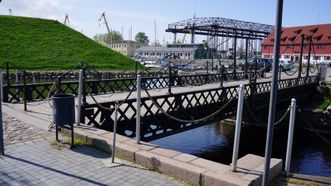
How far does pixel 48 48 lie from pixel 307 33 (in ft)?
181

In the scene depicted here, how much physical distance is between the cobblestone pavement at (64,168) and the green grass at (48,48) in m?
38.2

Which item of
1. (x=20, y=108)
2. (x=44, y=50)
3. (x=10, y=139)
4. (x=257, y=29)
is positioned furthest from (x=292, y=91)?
(x=257, y=29)

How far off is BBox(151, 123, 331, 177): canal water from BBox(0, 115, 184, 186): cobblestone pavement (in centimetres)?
1022

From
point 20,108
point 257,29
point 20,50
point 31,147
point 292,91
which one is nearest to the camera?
point 31,147

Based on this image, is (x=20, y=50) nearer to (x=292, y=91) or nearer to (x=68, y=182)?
(x=292, y=91)

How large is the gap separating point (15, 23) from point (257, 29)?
50.3 meters

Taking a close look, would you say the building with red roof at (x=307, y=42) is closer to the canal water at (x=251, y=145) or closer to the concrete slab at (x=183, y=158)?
the canal water at (x=251, y=145)

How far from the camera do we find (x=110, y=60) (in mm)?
55219

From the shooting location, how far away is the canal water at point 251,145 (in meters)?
17.1

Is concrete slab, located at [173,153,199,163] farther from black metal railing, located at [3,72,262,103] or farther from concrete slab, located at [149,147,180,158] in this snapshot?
black metal railing, located at [3,72,262,103]

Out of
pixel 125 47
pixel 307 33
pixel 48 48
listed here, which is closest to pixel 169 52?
pixel 125 47

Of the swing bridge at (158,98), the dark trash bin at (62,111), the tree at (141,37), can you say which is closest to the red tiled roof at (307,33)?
the swing bridge at (158,98)

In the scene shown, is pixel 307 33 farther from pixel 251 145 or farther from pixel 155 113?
pixel 155 113

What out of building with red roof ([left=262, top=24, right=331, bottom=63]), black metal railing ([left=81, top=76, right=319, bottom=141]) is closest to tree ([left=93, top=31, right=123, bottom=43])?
building with red roof ([left=262, top=24, right=331, bottom=63])
